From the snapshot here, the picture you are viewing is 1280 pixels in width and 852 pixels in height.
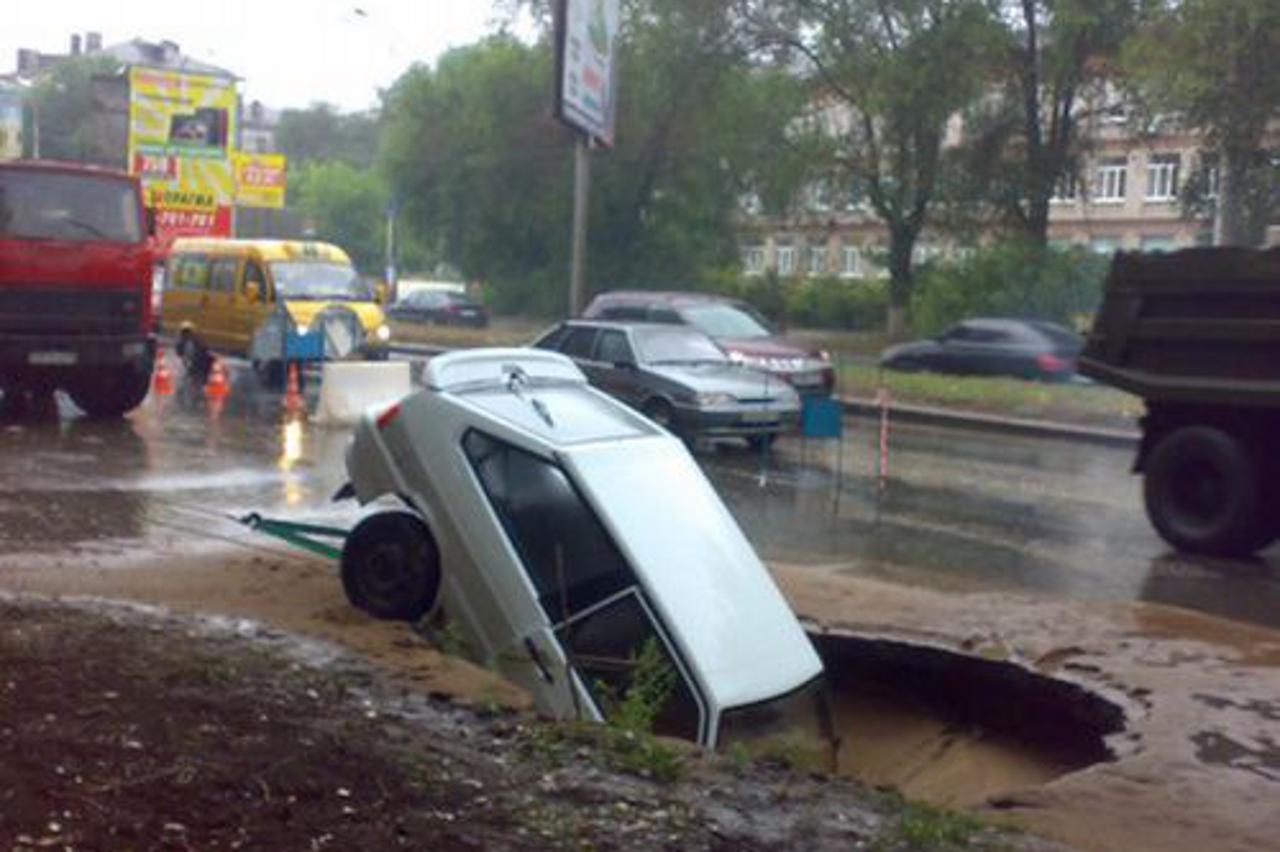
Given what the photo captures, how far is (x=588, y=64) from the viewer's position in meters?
30.4

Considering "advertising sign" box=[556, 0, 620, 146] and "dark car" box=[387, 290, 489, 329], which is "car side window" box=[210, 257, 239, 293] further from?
"dark car" box=[387, 290, 489, 329]

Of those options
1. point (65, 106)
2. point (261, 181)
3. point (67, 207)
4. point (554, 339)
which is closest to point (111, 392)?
point (67, 207)

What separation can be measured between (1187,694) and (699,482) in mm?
2572

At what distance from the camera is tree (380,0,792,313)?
43.0 metres

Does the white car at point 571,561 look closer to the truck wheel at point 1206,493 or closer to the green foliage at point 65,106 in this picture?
the truck wheel at point 1206,493

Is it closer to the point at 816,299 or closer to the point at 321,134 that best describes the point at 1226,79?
the point at 816,299

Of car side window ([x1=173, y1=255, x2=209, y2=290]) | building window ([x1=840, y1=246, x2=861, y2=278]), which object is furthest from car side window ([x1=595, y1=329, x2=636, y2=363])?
building window ([x1=840, y1=246, x2=861, y2=278])

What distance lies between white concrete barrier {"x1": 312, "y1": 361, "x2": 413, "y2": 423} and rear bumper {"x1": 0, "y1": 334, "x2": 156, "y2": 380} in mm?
2137

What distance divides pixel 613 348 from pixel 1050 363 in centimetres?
1259

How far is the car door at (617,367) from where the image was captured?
1991cm

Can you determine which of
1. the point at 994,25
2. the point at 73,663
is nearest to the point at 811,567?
the point at 73,663

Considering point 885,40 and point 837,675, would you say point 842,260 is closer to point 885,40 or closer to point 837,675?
point 885,40

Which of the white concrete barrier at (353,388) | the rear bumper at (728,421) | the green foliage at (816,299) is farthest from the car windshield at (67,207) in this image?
the green foliage at (816,299)

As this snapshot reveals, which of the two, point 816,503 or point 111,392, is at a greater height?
point 111,392
